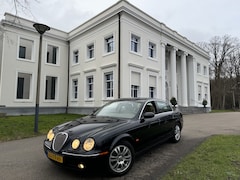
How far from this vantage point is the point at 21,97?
58.4 feet

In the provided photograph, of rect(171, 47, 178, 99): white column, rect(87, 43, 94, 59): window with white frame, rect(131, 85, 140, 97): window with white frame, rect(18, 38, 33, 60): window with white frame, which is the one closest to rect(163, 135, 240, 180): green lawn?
rect(131, 85, 140, 97): window with white frame

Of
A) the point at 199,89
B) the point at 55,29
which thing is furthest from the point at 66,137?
the point at 199,89

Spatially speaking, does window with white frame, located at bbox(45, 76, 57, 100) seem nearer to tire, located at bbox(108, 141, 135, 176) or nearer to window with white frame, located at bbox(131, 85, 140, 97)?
window with white frame, located at bbox(131, 85, 140, 97)

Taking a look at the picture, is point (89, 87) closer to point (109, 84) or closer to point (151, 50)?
point (109, 84)

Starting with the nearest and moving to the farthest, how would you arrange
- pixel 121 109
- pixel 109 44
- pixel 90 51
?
pixel 121 109
pixel 109 44
pixel 90 51

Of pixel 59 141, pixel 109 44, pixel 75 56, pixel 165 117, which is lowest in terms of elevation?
pixel 59 141

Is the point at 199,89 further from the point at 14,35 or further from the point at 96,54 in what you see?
the point at 14,35

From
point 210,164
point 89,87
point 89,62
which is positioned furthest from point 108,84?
point 210,164

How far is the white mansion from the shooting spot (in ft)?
50.3

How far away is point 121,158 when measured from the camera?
3.72 m

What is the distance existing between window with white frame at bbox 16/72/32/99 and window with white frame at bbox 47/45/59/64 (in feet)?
9.38

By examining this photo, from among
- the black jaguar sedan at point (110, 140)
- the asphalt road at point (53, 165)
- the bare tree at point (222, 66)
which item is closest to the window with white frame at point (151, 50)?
the asphalt road at point (53, 165)

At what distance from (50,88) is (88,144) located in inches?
700

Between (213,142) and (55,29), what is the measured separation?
1888cm
